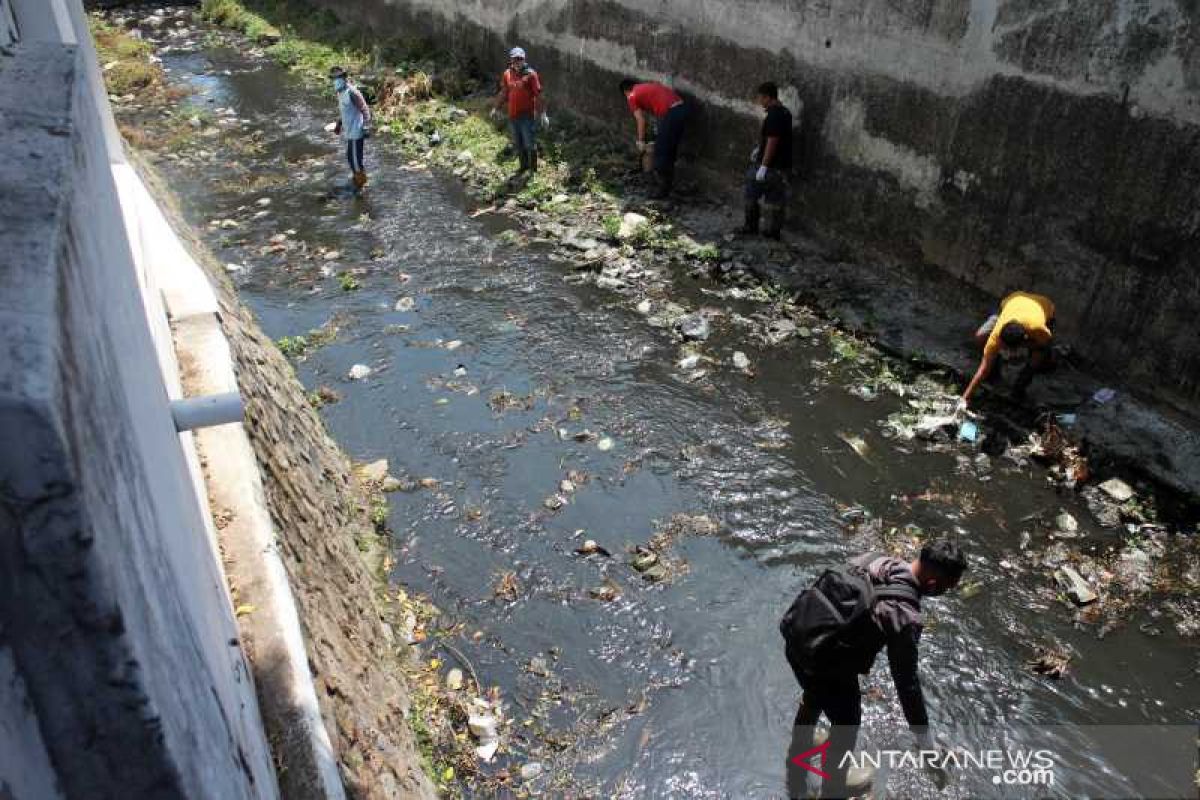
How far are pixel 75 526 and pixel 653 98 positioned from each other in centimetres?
868

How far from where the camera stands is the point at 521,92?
9.22 m

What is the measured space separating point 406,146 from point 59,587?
1086 cm

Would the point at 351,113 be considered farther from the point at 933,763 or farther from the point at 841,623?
the point at 933,763

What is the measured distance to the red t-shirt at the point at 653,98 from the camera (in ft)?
28.6

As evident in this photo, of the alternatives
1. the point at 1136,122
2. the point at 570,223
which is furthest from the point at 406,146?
the point at 1136,122

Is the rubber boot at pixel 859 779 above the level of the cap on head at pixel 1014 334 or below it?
below

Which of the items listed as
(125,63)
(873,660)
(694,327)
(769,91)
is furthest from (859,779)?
(125,63)

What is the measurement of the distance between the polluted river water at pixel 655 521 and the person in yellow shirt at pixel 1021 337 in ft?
2.06

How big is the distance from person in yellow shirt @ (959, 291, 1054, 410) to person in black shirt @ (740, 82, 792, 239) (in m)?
2.55

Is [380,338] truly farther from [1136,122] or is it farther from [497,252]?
[1136,122]

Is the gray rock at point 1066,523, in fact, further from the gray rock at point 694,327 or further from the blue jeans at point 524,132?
the blue jeans at point 524,132

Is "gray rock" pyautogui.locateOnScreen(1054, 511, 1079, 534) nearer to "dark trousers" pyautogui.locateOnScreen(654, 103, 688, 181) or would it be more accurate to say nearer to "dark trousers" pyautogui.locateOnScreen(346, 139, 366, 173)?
"dark trousers" pyautogui.locateOnScreen(654, 103, 688, 181)

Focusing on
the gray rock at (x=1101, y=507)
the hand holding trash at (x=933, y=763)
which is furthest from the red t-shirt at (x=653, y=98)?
the hand holding trash at (x=933, y=763)

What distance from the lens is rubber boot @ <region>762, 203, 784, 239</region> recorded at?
25.6 ft
